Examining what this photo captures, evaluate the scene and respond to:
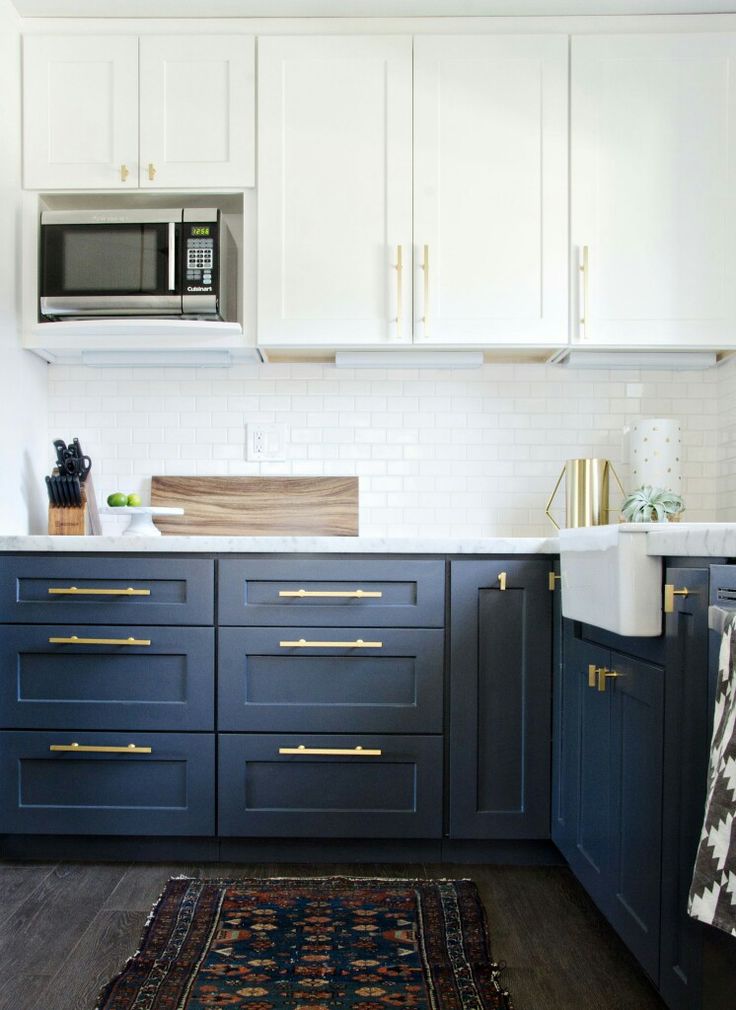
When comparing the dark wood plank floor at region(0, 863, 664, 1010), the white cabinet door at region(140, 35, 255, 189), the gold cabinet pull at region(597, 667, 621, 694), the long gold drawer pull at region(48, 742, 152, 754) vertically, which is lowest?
the dark wood plank floor at region(0, 863, 664, 1010)

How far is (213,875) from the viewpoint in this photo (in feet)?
7.59

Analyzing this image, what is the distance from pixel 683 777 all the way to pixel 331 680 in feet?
3.74

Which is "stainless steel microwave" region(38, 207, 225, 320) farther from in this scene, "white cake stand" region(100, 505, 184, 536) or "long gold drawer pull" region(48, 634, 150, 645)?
"long gold drawer pull" region(48, 634, 150, 645)

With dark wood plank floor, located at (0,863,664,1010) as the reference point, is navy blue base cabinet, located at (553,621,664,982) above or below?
above

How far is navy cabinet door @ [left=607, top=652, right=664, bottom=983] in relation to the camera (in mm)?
1543

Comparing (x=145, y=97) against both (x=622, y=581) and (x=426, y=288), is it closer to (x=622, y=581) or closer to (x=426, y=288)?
(x=426, y=288)

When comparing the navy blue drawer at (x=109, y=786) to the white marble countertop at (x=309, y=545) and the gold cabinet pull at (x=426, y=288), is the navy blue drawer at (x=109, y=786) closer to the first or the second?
the white marble countertop at (x=309, y=545)

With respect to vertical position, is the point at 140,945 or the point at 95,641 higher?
the point at 95,641

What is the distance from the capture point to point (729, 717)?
3.78 ft

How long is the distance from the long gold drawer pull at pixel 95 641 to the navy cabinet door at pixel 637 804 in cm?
126

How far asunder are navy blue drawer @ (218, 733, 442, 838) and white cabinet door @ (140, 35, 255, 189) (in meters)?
1.69

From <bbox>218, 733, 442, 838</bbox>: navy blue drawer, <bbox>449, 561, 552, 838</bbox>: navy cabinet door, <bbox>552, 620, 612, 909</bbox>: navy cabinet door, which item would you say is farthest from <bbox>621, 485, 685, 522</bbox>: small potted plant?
<bbox>218, 733, 442, 838</bbox>: navy blue drawer

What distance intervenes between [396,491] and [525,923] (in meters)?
1.42

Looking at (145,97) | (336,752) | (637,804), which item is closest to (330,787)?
(336,752)
